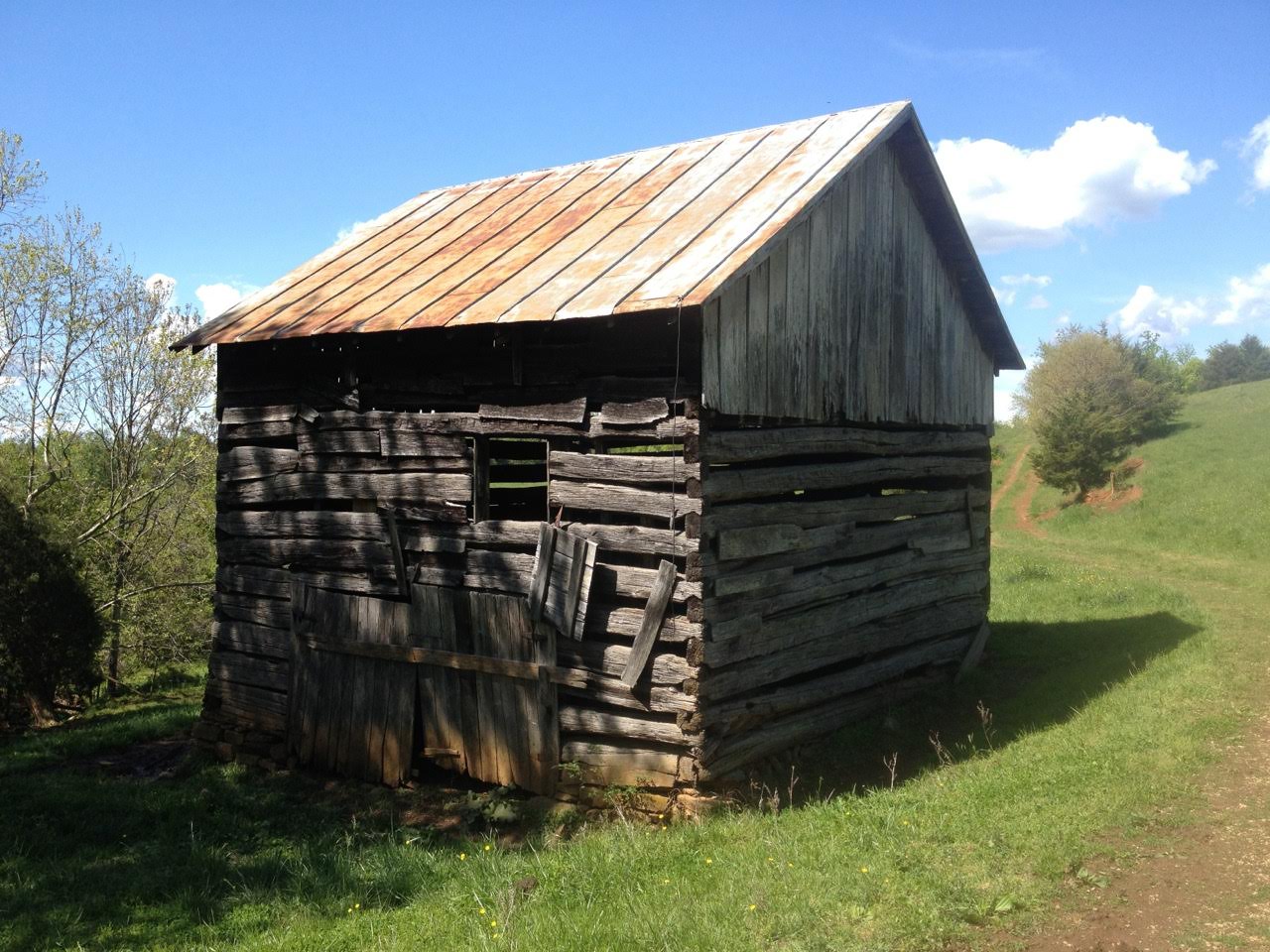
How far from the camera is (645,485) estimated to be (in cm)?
816

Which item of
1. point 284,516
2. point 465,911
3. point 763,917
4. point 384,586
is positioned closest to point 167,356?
point 284,516

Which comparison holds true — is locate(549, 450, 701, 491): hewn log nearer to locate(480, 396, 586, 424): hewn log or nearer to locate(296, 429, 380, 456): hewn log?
locate(480, 396, 586, 424): hewn log

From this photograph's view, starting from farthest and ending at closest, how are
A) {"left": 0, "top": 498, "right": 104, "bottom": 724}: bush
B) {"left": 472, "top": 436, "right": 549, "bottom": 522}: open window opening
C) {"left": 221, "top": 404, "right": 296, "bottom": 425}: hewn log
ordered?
1. {"left": 0, "top": 498, "right": 104, "bottom": 724}: bush
2. {"left": 472, "top": 436, "right": 549, "bottom": 522}: open window opening
3. {"left": 221, "top": 404, "right": 296, "bottom": 425}: hewn log

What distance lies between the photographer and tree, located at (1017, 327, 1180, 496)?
3206 centimetres

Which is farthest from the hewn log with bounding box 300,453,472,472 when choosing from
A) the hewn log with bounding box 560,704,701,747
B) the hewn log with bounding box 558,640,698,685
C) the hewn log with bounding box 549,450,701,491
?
the hewn log with bounding box 560,704,701,747

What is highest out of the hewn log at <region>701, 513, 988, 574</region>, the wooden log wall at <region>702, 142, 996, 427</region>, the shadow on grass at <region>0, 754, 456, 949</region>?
the wooden log wall at <region>702, 142, 996, 427</region>

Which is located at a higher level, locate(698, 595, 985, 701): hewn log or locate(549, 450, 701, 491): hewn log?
locate(549, 450, 701, 491): hewn log

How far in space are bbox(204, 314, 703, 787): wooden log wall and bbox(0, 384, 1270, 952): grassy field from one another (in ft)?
3.38

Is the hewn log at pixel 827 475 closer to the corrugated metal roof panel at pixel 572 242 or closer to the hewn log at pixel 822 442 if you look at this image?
the hewn log at pixel 822 442

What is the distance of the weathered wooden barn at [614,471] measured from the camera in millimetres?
8117

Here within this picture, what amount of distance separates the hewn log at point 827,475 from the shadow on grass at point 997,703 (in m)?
2.50

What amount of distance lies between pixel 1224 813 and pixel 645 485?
16.2ft

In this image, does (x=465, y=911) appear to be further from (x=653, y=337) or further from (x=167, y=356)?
(x=167, y=356)

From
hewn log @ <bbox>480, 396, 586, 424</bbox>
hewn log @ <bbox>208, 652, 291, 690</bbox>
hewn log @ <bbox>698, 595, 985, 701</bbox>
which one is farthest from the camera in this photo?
hewn log @ <bbox>208, 652, 291, 690</bbox>
